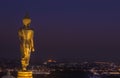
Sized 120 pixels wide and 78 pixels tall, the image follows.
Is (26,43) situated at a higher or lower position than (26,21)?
lower

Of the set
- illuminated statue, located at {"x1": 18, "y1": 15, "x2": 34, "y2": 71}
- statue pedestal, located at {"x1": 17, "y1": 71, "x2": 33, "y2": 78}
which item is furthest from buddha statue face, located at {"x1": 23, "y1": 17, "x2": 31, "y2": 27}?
statue pedestal, located at {"x1": 17, "y1": 71, "x2": 33, "y2": 78}

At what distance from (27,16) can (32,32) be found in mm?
295

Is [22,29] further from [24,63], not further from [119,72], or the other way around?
[119,72]

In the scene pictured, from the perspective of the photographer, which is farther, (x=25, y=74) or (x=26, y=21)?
(x=26, y=21)

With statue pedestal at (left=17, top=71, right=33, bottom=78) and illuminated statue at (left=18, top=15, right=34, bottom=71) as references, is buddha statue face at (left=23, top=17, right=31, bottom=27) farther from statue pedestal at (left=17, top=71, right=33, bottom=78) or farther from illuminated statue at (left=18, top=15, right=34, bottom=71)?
statue pedestal at (left=17, top=71, right=33, bottom=78)

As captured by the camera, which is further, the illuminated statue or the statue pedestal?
the illuminated statue

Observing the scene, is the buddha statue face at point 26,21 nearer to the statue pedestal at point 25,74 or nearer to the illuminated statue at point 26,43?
the illuminated statue at point 26,43

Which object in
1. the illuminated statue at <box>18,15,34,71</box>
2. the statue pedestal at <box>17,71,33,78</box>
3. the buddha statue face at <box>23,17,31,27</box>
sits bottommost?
the statue pedestal at <box>17,71,33,78</box>

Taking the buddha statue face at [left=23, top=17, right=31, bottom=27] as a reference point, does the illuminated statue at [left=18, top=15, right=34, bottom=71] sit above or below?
below

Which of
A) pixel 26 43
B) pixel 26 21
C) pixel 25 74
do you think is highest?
pixel 26 21

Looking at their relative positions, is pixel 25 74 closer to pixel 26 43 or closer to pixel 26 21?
pixel 26 43

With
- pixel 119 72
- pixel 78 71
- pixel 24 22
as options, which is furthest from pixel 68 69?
pixel 24 22

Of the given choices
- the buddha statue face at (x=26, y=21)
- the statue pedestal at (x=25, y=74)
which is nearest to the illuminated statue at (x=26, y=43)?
the buddha statue face at (x=26, y=21)

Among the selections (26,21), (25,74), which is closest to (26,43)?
(26,21)
